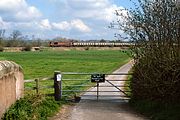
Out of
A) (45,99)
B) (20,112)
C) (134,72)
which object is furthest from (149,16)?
(20,112)

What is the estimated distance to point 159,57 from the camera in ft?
52.7

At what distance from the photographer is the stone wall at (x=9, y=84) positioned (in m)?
13.0

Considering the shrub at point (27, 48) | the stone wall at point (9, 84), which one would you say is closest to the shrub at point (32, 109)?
the stone wall at point (9, 84)

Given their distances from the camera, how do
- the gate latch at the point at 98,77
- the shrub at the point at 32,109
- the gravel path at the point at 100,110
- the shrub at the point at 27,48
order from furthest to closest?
1. the shrub at the point at 27,48
2. the gate latch at the point at 98,77
3. the gravel path at the point at 100,110
4. the shrub at the point at 32,109

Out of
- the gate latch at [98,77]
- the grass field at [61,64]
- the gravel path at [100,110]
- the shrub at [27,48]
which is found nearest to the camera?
the gravel path at [100,110]

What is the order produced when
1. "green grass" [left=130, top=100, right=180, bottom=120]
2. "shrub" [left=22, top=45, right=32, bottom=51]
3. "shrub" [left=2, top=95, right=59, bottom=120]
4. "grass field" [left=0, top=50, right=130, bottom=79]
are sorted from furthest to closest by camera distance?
1. "shrub" [left=22, top=45, right=32, bottom=51]
2. "grass field" [left=0, top=50, right=130, bottom=79]
3. "green grass" [left=130, top=100, right=180, bottom=120]
4. "shrub" [left=2, top=95, right=59, bottom=120]

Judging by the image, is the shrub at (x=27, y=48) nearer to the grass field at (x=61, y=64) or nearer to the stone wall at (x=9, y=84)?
the grass field at (x=61, y=64)

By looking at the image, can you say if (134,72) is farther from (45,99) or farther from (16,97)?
(16,97)

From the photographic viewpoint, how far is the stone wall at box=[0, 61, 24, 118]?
1298 centimetres

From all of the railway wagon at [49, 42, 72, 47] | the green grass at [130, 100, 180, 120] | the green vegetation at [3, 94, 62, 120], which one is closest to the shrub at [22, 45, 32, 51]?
the railway wagon at [49, 42, 72, 47]

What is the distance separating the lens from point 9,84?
14.3 meters

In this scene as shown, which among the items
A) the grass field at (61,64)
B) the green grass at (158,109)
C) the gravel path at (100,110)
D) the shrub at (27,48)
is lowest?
the shrub at (27,48)

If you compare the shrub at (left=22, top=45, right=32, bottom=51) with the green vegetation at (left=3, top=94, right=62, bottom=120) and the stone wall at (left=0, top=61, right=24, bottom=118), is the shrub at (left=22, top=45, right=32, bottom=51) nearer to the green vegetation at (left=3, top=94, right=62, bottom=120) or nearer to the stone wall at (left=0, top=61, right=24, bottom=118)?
the green vegetation at (left=3, top=94, right=62, bottom=120)

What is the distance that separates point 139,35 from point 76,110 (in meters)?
3.81
